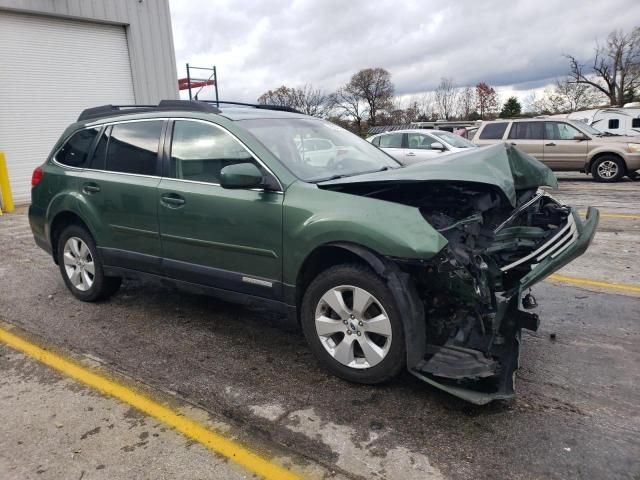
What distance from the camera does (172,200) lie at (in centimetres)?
394

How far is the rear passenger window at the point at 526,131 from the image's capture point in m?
14.1

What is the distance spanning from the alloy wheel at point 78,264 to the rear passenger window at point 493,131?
40.1 feet

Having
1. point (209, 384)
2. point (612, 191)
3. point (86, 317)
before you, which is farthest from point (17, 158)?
point (612, 191)

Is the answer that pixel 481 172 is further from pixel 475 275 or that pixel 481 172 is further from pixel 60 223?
pixel 60 223

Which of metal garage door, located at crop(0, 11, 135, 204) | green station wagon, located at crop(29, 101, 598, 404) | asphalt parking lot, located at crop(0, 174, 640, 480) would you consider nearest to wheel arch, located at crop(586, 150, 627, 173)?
asphalt parking lot, located at crop(0, 174, 640, 480)

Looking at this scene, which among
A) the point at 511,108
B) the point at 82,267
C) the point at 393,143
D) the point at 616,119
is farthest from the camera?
the point at 511,108

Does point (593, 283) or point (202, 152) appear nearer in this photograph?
point (202, 152)

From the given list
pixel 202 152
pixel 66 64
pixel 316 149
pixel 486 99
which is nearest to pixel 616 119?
pixel 66 64

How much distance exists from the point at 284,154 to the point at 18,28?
39.6 ft

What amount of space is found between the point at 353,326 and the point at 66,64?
13.4 metres

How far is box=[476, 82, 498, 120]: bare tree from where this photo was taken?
208ft

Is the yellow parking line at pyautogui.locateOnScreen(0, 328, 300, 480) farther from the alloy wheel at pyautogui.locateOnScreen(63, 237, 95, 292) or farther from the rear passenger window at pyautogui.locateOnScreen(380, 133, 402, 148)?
the rear passenger window at pyautogui.locateOnScreen(380, 133, 402, 148)

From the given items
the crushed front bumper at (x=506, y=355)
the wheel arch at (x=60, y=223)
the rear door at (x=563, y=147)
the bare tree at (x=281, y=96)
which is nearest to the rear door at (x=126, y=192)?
the wheel arch at (x=60, y=223)

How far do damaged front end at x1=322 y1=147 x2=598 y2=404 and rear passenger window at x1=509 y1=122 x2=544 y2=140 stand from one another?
11.5 meters
